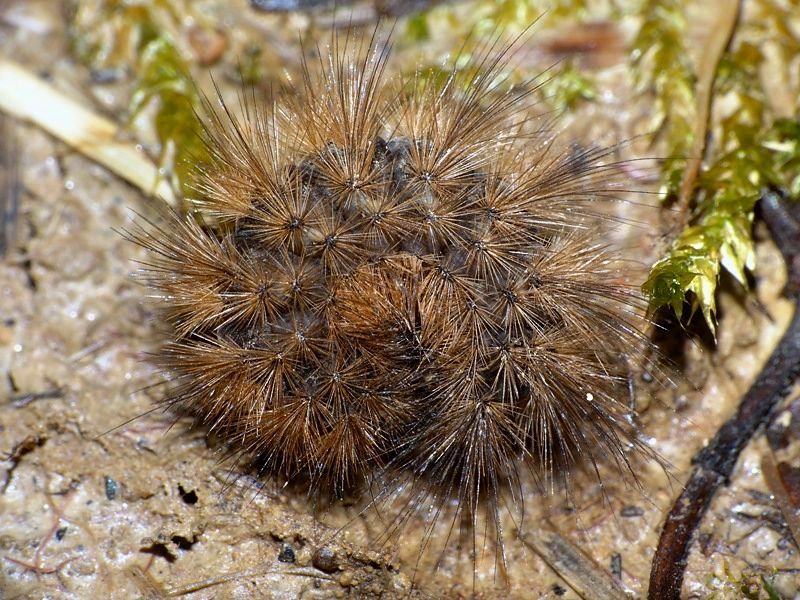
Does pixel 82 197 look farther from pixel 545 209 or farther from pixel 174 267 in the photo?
pixel 545 209

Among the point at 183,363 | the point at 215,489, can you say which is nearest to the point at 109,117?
the point at 183,363

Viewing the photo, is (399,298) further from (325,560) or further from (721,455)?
(721,455)

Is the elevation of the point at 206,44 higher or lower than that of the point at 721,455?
higher

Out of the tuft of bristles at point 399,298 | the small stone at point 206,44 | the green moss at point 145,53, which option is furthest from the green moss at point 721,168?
the green moss at point 145,53

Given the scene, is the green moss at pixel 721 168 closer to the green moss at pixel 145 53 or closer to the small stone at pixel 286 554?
the small stone at pixel 286 554

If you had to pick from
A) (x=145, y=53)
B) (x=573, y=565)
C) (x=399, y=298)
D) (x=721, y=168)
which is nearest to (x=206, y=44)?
(x=145, y=53)

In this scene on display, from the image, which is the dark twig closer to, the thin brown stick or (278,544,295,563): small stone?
the thin brown stick

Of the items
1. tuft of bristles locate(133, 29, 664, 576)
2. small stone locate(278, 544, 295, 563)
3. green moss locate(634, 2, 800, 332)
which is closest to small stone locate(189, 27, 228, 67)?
tuft of bristles locate(133, 29, 664, 576)
